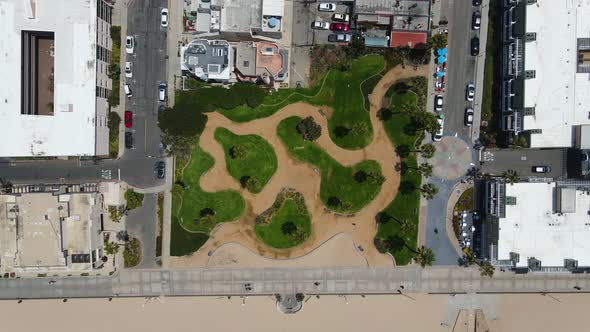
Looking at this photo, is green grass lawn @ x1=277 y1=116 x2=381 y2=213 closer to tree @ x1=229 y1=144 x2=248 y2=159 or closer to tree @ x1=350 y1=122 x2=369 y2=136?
tree @ x1=350 y1=122 x2=369 y2=136

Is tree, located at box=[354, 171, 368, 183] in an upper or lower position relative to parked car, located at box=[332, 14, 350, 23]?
lower

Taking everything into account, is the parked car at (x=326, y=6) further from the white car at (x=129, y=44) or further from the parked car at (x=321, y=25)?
the white car at (x=129, y=44)

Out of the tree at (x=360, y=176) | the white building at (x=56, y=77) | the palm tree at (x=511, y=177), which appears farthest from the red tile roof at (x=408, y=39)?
the white building at (x=56, y=77)

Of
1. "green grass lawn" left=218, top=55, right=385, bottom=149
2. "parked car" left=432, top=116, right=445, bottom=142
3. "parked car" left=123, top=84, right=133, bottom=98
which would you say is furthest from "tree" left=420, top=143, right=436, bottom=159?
"parked car" left=123, top=84, right=133, bottom=98

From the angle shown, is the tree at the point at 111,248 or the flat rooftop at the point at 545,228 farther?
the tree at the point at 111,248

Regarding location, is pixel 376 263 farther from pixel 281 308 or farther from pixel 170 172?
pixel 170 172

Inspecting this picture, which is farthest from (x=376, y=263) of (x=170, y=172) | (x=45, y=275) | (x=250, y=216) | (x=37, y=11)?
(x=37, y=11)
